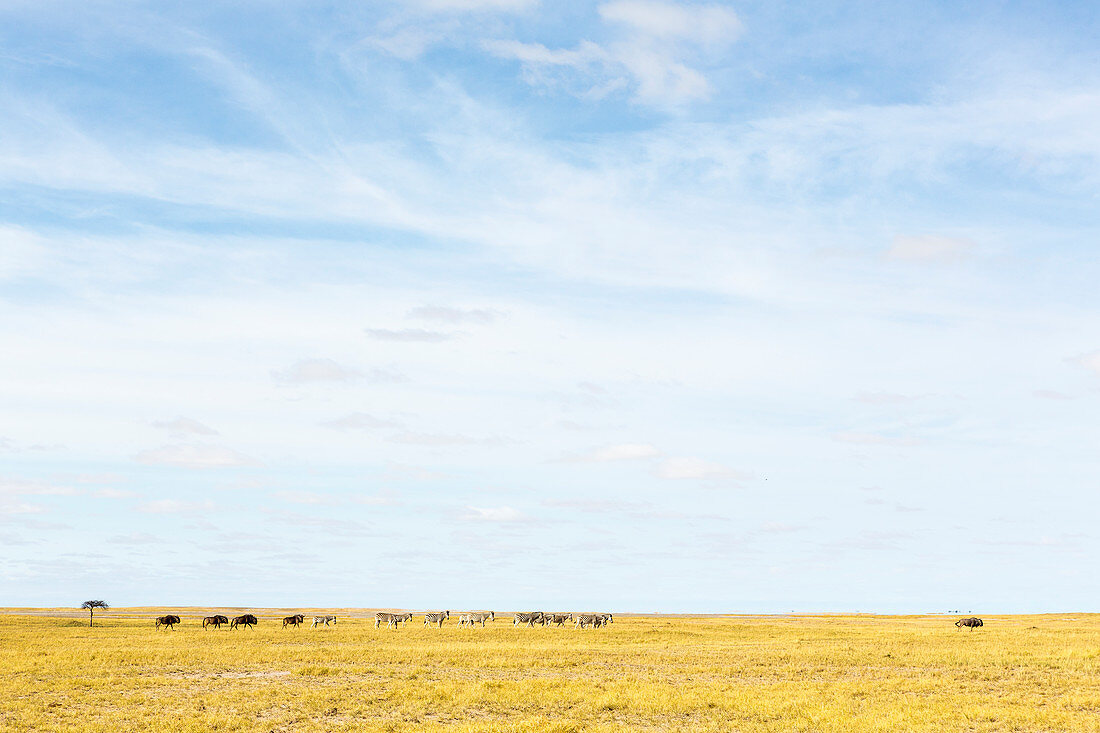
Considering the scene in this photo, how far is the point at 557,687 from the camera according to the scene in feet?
88.6

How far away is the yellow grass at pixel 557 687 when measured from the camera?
2141cm

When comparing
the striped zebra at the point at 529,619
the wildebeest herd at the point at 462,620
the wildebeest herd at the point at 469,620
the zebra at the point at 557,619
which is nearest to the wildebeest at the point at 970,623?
the wildebeest herd at the point at 469,620

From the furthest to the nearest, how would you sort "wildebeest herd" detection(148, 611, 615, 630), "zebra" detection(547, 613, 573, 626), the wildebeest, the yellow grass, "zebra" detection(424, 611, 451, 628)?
"zebra" detection(424, 611, 451, 628) → "zebra" detection(547, 613, 573, 626) → the wildebeest → "wildebeest herd" detection(148, 611, 615, 630) → the yellow grass

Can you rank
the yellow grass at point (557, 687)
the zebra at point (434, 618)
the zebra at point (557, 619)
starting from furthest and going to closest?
the zebra at point (434, 618)
the zebra at point (557, 619)
the yellow grass at point (557, 687)

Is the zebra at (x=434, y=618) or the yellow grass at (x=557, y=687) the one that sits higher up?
the yellow grass at (x=557, y=687)

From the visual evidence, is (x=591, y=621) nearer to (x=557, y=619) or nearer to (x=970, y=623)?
(x=557, y=619)

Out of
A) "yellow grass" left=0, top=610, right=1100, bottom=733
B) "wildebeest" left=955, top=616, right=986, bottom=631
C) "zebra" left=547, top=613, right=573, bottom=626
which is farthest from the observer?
"zebra" left=547, top=613, right=573, bottom=626

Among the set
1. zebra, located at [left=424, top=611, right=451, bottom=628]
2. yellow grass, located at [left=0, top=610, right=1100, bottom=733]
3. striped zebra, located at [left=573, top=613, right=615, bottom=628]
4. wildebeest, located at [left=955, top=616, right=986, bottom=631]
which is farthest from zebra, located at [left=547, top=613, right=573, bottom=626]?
wildebeest, located at [left=955, top=616, right=986, bottom=631]

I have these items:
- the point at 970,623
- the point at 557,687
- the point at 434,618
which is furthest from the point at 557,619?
the point at 557,687

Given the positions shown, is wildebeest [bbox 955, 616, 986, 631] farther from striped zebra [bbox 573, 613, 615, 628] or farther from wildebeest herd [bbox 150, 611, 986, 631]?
striped zebra [bbox 573, 613, 615, 628]

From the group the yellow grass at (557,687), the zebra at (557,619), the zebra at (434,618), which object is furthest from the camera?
the zebra at (434,618)

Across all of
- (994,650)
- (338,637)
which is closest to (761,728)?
(994,650)

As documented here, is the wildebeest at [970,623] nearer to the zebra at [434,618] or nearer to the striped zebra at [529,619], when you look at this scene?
the striped zebra at [529,619]

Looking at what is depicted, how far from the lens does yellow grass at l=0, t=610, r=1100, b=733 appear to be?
21406mm
